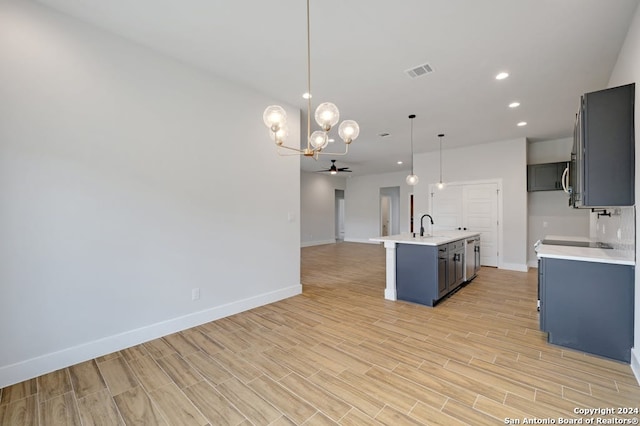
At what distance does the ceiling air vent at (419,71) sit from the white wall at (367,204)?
313 inches

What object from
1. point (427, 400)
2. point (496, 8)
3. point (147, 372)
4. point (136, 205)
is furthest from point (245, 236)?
point (496, 8)

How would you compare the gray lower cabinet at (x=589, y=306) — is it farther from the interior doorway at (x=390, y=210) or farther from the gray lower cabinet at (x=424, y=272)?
the interior doorway at (x=390, y=210)

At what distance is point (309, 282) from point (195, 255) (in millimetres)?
2522

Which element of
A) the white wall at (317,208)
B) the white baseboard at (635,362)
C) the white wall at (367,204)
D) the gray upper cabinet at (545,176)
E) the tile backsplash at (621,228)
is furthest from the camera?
the white wall at (367,204)

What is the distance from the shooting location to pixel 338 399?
199 centimetres

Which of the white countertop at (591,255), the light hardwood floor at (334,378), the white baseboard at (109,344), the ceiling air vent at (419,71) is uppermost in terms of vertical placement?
the ceiling air vent at (419,71)

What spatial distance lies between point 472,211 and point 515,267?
1.53m

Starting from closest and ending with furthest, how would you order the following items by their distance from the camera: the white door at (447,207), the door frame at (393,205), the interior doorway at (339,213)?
→ the white door at (447,207) < the door frame at (393,205) < the interior doorway at (339,213)

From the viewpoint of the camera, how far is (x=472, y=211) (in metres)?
6.90

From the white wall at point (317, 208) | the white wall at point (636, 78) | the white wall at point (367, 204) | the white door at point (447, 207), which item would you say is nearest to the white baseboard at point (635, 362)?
the white wall at point (636, 78)

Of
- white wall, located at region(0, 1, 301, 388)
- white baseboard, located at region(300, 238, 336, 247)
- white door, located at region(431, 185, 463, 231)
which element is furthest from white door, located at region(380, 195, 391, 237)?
white wall, located at region(0, 1, 301, 388)

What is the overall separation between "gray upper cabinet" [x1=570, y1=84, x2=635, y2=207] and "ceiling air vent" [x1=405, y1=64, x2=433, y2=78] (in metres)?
1.48

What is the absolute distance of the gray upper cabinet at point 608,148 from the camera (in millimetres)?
2338

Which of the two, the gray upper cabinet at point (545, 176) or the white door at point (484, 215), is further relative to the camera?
the white door at point (484, 215)
